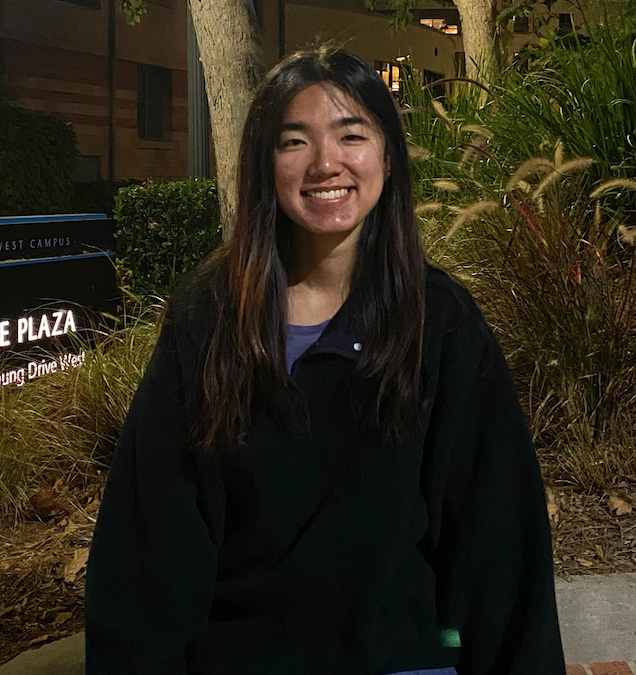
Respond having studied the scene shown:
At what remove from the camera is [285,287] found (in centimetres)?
197

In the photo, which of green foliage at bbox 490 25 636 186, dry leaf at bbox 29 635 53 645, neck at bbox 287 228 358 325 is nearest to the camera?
neck at bbox 287 228 358 325

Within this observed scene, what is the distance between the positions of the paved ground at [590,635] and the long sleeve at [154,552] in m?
1.14

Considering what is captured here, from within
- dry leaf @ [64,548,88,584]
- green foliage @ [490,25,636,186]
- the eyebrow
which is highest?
green foliage @ [490,25,636,186]

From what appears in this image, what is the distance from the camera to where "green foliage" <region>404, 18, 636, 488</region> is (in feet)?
14.3

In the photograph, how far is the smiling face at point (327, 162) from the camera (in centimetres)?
187

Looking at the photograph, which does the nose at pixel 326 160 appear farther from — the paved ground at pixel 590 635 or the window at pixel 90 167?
the window at pixel 90 167

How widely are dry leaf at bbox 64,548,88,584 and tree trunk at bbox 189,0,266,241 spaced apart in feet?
9.77

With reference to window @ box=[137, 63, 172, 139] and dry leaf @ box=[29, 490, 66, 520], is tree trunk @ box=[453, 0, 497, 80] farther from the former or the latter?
window @ box=[137, 63, 172, 139]

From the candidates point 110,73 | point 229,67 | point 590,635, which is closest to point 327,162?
point 590,635

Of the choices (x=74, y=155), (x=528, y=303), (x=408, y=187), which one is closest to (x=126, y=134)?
(x=74, y=155)

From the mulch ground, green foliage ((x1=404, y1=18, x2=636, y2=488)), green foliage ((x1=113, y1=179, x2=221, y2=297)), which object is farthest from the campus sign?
green foliage ((x1=404, y1=18, x2=636, y2=488))

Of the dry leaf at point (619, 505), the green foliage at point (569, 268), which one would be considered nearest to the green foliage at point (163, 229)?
the green foliage at point (569, 268)

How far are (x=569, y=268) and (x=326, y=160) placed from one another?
8.88 ft

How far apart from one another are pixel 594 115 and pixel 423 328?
14.5 feet
